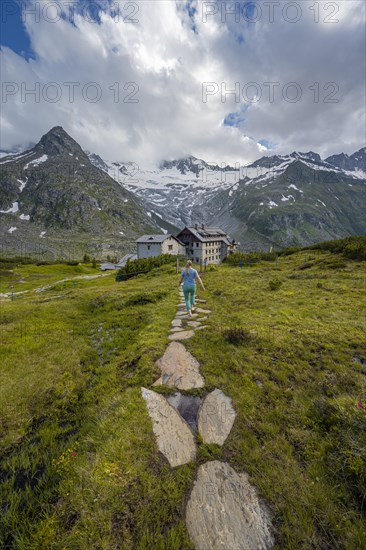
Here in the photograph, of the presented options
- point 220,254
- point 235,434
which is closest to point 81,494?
point 235,434

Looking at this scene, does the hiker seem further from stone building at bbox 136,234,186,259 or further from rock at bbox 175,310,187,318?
stone building at bbox 136,234,186,259

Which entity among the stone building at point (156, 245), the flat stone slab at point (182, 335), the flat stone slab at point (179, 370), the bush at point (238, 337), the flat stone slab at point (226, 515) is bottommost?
the flat stone slab at point (226, 515)

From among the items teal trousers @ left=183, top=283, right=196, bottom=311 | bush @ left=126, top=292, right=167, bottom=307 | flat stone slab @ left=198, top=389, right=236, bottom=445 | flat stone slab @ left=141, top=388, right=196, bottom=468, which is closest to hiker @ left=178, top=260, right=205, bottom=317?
teal trousers @ left=183, top=283, right=196, bottom=311

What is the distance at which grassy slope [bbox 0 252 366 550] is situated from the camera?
3.20 m

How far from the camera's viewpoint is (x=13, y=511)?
3541 millimetres

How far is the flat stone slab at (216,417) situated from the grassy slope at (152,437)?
0.15m

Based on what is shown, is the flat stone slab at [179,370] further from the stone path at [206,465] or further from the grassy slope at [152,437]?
the grassy slope at [152,437]

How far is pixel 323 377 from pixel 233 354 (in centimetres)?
250

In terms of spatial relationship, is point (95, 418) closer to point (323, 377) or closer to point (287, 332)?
point (323, 377)

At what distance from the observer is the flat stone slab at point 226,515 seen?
10.2 ft

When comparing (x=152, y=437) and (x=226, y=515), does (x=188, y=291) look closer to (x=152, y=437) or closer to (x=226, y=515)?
(x=152, y=437)

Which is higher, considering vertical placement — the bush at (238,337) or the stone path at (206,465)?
the bush at (238,337)

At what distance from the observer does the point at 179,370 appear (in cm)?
664

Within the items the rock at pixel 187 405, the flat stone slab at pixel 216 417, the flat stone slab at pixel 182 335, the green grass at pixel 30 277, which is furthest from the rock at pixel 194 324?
the green grass at pixel 30 277
